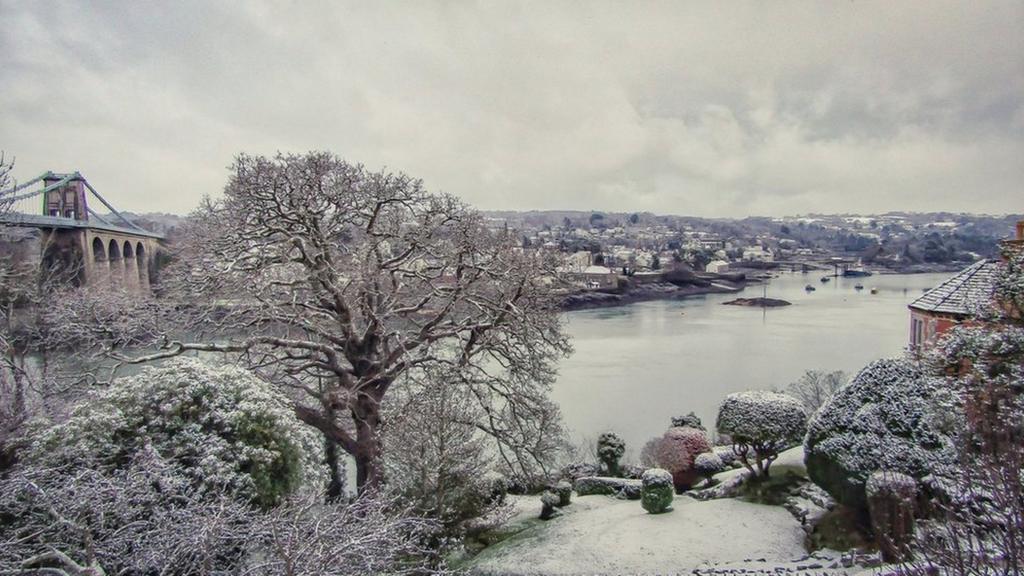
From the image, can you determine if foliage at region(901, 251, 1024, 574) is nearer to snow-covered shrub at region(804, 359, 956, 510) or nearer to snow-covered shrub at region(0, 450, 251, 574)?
snow-covered shrub at region(804, 359, 956, 510)

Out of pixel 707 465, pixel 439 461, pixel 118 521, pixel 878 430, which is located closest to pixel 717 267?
pixel 707 465

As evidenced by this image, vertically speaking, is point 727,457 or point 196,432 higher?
point 196,432

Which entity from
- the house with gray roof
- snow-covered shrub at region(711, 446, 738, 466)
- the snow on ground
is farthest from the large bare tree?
the house with gray roof

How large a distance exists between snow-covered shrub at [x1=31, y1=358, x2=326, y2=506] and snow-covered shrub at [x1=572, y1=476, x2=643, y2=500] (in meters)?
5.16

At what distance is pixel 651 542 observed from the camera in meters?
6.70

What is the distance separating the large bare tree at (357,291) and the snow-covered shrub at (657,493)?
2.02 m

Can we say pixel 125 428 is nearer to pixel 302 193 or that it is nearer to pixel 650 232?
pixel 302 193

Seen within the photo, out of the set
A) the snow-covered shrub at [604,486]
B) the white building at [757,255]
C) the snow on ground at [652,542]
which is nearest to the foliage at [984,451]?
the snow on ground at [652,542]

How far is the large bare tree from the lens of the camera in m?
8.69

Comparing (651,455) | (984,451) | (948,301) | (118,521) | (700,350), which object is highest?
(948,301)

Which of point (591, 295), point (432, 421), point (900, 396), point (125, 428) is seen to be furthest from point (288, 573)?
point (591, 295)

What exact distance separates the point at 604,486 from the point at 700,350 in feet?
59.8

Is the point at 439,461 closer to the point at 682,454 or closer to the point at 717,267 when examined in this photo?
the point at 682,454

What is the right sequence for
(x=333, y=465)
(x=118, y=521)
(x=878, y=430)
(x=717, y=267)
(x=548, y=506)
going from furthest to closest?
1. (x=717, y=267)
2. (x=333, y=465)
3. (x=548, y=506)
4. (x=878, y=430)
5. (x=118, y=521)
